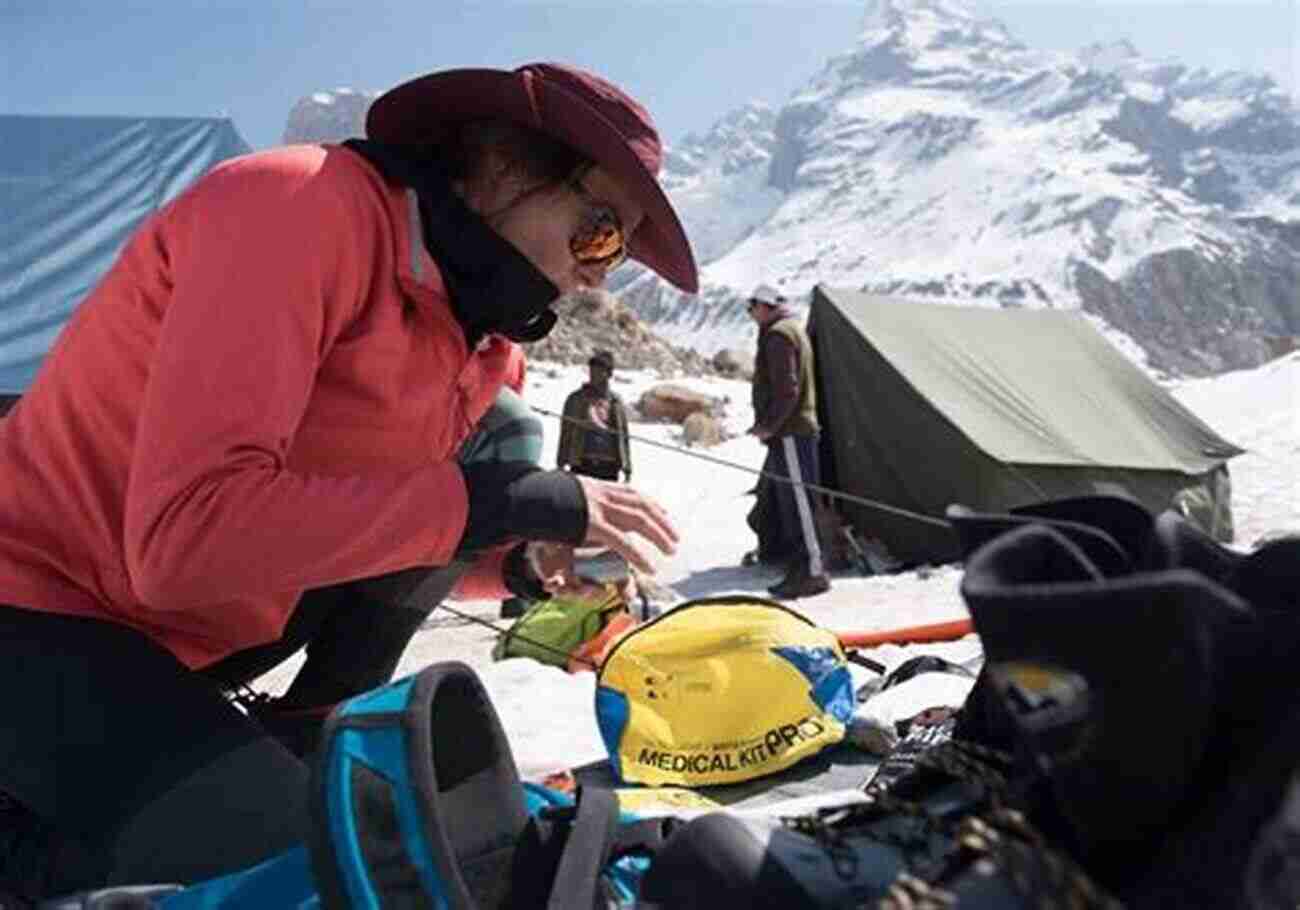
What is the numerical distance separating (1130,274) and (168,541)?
4572 inches

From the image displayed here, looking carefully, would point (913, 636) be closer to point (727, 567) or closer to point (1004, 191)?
point (727, 567)

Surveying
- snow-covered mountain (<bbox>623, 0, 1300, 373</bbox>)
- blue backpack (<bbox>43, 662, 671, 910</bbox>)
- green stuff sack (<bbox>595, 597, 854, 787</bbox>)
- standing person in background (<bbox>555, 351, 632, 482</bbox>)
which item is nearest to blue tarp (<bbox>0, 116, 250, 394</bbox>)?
standing person in background (<bbox>555, 351, 632, 482</bbox>)

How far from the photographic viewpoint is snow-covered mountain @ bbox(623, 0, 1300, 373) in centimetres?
10719

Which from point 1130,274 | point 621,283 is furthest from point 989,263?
point 621,283

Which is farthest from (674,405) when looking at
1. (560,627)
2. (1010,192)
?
(1010,192)

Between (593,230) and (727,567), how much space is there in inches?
229

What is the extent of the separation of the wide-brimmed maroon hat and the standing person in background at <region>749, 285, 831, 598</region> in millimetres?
4603

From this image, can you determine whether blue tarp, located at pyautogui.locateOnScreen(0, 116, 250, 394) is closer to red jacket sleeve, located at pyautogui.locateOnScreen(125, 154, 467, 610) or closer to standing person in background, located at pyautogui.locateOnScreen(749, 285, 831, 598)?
standing person in background, located at pyautogui.locateOnScreen(749, 285, 831, 598)

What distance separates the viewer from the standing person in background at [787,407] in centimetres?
636

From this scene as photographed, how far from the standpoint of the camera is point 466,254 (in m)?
1.57

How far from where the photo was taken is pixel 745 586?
6.59 meters

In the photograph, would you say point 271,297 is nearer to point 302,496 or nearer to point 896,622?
point 302,496

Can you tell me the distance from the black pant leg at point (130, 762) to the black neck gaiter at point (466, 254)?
22.6 inches

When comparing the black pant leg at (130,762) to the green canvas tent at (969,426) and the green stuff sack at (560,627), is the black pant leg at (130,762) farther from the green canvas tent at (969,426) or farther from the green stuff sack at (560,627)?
the green canvas tent at (969,426)
